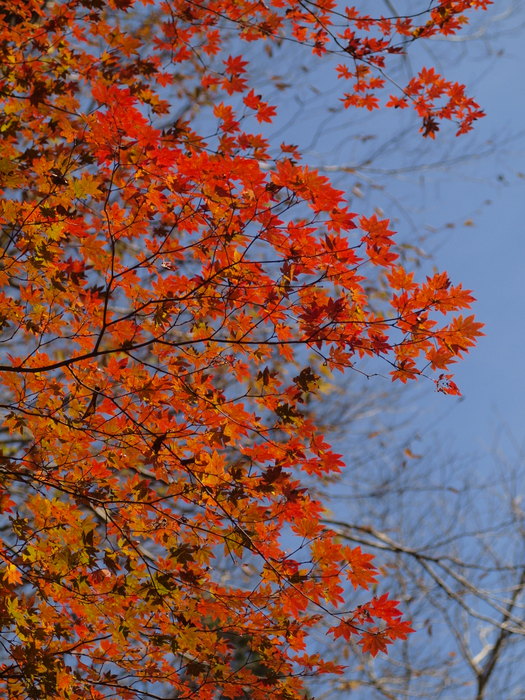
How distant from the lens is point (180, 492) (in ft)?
8.36

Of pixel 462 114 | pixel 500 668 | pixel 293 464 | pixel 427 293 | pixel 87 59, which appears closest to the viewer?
pixel 427 293

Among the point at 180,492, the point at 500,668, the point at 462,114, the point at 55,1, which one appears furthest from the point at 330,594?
the point at 500,668

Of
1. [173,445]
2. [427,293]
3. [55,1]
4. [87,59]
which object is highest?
[55,1]

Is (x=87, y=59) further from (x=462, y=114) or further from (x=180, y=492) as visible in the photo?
(x=180, y=492)

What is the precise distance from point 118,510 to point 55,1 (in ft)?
16.0

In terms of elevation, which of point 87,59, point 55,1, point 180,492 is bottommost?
point 180,492

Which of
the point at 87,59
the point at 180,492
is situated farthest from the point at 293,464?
the point at 87,59

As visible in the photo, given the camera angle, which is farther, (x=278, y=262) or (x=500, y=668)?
(x=500, y=668)

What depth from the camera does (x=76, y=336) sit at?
9.12 feet

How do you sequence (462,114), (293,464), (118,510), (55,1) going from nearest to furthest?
(293,464)
(118,510)
(462,114)
(55,1)

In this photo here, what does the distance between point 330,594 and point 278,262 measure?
4.13ft

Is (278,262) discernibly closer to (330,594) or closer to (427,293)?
(427,293)

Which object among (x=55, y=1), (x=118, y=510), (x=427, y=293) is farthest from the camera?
(x=55, y=1)

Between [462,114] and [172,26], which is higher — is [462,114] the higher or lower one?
the lower one
